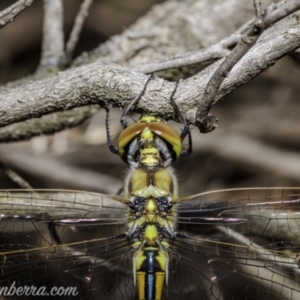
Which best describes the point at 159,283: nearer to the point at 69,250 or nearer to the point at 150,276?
the point at 150,276

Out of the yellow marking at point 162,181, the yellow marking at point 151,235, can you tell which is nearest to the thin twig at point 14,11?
the yellow marking at point 162,181

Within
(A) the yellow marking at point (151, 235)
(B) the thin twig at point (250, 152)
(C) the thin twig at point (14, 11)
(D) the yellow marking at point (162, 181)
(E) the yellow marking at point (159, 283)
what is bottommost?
(E) the yellow marking at point (159, 283)

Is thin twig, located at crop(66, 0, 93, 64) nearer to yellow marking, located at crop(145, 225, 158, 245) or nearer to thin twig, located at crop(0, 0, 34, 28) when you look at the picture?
thin twig, located at crop(0, 0, 34, 28)

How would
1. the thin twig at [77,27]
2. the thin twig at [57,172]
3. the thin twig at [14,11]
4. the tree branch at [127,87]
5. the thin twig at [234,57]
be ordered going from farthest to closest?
the thin twig at [57,172], the thin twig at [77,27], the thin twig at [14,11], the tree branch at [127,87], the thin twig at [234,57]

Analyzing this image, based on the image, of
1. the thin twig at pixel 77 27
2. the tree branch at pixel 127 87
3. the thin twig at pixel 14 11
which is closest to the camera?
the tree branch at pixel 127 87

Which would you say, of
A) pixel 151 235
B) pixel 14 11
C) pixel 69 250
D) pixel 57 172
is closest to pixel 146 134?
pixel 151 235

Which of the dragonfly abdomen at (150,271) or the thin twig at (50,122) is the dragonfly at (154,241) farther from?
the thin twig at (50,122)
